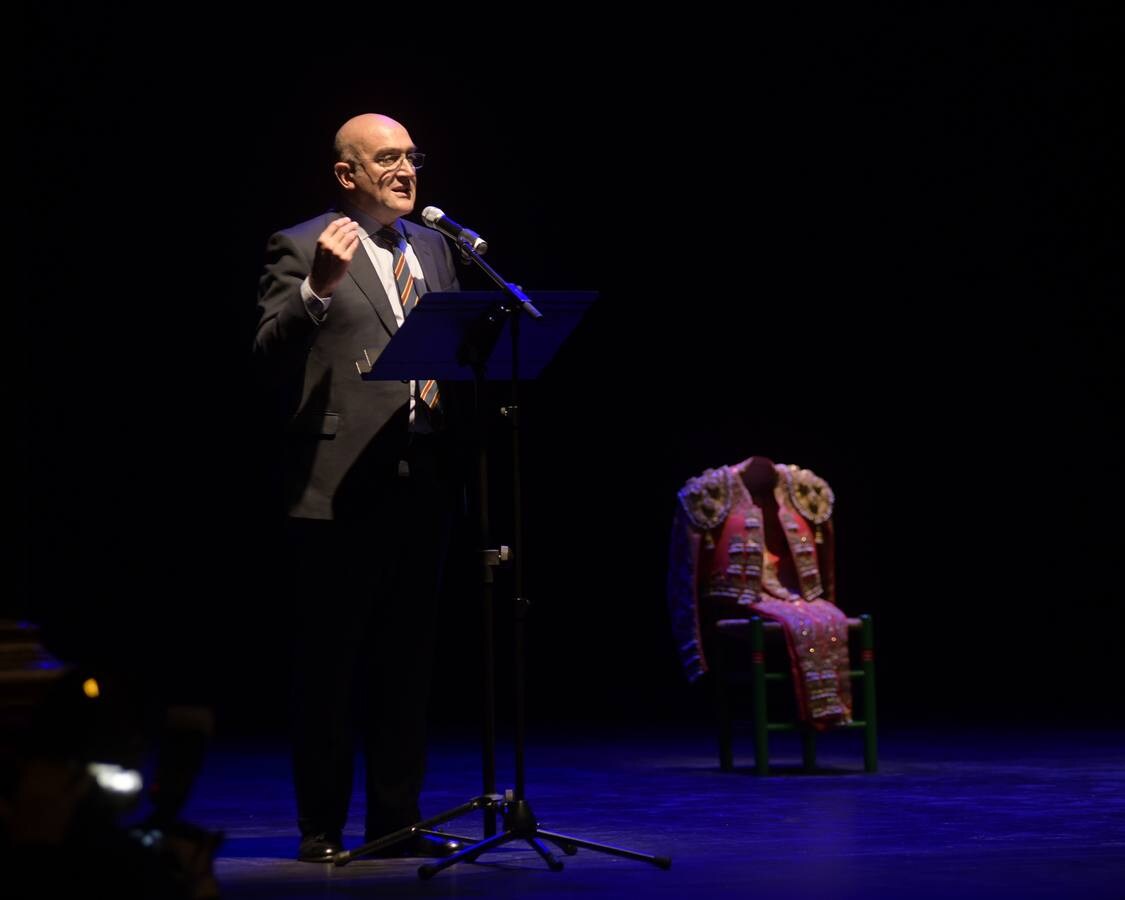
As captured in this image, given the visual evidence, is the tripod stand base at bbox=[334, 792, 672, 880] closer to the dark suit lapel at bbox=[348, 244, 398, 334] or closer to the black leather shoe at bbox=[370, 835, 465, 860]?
the black leather shoe at bbox=[370, 835, 465, 860]

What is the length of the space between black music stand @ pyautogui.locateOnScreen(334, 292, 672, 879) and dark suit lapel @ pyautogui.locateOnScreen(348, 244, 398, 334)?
0.11 m

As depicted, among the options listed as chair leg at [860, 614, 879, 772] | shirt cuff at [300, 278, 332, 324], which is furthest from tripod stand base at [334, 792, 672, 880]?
chair leg at [860, 614, 879, 772]

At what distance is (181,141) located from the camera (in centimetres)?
618

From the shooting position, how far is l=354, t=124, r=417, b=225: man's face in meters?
3.28

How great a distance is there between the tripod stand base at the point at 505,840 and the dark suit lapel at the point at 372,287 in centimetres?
→ 92

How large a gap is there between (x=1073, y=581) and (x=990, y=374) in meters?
0.97

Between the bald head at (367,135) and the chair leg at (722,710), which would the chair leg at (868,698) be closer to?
the chair leg at (722,710)

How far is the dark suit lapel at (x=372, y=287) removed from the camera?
3.25m


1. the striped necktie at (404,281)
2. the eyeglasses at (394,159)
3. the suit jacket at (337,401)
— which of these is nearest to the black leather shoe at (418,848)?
the suit jacket at (337,401)

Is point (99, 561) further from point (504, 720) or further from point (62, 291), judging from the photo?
point (504, 720)

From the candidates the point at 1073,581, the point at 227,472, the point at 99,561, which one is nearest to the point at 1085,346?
the point at 1073,581

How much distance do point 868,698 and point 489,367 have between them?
234 centimetres

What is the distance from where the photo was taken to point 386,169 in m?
3.29

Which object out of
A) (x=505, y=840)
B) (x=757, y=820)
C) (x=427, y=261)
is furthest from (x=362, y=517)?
(x=757, y=820)
